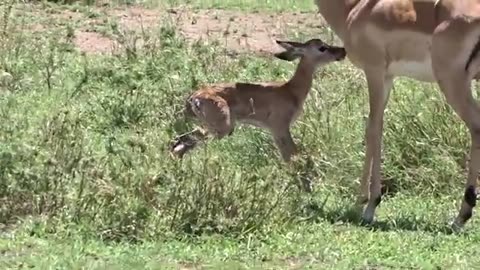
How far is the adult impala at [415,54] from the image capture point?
727 centimetres

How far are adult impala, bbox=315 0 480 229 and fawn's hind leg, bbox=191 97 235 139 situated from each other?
3.58 ft

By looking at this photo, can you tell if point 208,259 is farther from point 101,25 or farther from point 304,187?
point 101,25

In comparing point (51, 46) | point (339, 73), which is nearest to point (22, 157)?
point (339, 73)

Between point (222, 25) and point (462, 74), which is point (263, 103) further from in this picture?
point (222, 25)

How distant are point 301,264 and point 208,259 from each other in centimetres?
48

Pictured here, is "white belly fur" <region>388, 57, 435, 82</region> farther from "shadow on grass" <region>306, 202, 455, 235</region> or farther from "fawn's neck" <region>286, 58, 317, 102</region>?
"fawn's neck" <region>286, 58, 317, 102</region>

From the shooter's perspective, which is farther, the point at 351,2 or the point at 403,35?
the point at 351,2

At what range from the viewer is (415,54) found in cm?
757

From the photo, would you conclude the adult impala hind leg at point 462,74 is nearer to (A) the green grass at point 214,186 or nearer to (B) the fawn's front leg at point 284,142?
(A) the green grass at point 214,186

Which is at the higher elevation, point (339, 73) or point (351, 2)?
point (351, 2)

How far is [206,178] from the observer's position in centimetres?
676

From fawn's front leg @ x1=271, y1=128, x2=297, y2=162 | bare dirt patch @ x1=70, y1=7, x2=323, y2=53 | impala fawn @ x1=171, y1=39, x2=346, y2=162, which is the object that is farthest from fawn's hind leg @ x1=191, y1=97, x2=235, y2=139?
bare dirt patch @ x1=70, y1=7, x2=323, y2=53

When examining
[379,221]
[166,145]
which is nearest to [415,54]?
[379,221]

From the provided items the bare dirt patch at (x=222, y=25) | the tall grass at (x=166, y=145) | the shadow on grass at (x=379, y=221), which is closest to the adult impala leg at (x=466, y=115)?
the shadow on grass at (x=379, y=221)
